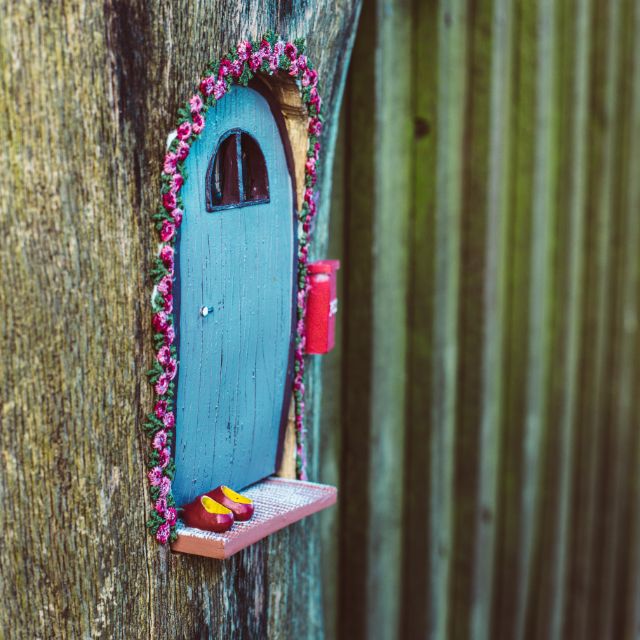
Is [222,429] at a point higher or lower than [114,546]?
higher

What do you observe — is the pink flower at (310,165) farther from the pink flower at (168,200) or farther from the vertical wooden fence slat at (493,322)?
the vertical wooden fence slat at (493,322)

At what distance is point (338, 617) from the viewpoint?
2.41 m

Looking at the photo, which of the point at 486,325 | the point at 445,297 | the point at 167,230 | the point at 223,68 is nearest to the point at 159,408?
the point at 167,230

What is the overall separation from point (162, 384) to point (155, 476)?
0.42 ft

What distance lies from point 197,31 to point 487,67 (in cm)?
143

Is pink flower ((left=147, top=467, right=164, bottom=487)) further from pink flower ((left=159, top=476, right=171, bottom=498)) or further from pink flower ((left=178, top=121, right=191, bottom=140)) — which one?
pink flower ((left=178, top=121, right=191, bottom=140))

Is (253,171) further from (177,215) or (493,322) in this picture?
(493,322)

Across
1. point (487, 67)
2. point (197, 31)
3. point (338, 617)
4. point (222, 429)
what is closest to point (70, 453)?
point (222, 429)

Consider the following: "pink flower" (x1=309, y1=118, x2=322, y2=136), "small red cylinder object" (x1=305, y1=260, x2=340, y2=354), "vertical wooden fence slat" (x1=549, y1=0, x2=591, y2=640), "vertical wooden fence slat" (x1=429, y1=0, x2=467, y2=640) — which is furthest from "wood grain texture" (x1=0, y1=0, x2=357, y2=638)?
"vertical wooden fence slat" (x1=549, y1=0, x2=591, y2=640)

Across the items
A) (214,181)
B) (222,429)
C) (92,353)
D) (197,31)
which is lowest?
(222,429)

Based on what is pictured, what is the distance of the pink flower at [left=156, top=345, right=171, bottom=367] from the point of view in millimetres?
1271

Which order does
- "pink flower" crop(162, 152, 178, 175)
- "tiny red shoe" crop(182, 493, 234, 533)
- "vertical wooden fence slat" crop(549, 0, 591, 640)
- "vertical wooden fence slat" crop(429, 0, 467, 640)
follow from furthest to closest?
"vertical wooden fence slat" crop(549, 0, 591, 640) < "vertical wooden fence slat" crop(429, 0, 467, 640) < "tiny red shoe" crop(182, 493, 234, 533) < "pink flower" crop(162, 152, 178, 175)

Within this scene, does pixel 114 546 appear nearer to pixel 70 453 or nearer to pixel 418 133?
pixel 70 453

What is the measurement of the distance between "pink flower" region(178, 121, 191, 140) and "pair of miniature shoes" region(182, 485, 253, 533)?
52 cm
